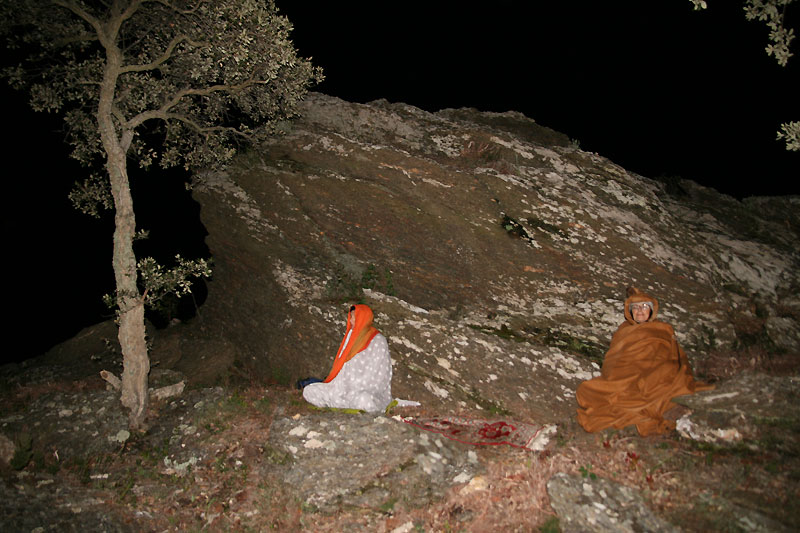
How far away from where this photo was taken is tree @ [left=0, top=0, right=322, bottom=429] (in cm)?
807

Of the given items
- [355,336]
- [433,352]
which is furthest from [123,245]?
[433,352]

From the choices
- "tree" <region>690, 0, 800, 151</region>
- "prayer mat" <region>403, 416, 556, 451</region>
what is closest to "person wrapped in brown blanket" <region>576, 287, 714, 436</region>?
"prayer mat" <region>403, 416, 556, 451</region>

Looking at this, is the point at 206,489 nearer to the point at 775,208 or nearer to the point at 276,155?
the point at 276,155

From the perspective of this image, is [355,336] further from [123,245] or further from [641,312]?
[641,312]

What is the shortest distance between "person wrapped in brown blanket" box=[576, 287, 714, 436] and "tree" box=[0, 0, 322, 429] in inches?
350

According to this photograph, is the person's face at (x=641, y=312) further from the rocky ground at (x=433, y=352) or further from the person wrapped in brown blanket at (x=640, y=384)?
the rocky ground at (x=433, y=352)

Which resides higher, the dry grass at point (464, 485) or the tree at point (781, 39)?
the tree at point (781, 39)

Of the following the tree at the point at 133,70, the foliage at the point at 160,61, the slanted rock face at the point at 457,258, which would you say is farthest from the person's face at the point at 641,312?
the tree at the point at 133,70

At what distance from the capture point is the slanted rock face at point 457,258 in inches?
381

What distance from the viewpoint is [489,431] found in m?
7.86

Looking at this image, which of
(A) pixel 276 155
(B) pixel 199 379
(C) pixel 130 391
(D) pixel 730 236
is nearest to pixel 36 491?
(C) pixel 130 391

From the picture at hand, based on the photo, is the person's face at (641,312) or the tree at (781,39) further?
the person's face at (641,312)

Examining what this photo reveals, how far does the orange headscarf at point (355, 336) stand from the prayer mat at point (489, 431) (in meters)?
Result: 1.75

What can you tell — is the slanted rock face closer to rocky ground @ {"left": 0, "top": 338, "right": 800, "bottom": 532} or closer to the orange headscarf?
the orange headscarf
